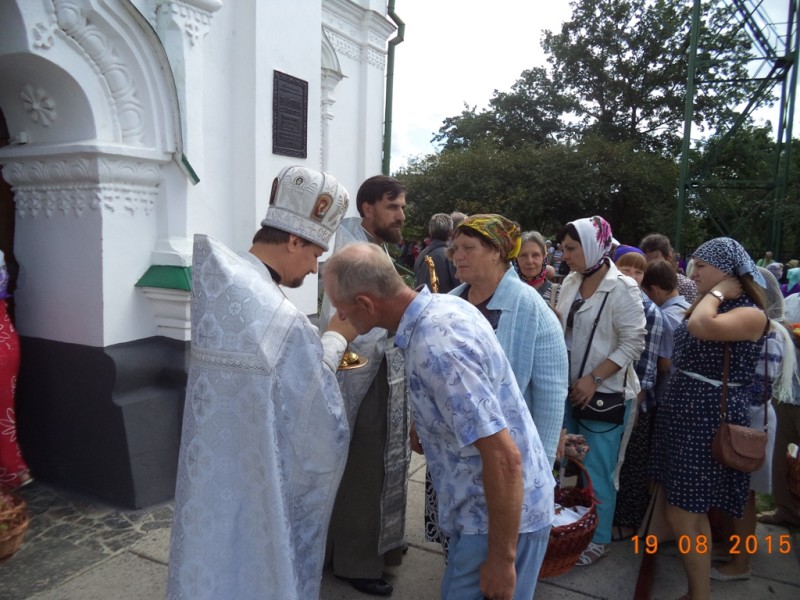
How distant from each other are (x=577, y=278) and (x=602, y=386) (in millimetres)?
603

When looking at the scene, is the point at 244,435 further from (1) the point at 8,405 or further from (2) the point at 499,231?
(1) the point at 8,405

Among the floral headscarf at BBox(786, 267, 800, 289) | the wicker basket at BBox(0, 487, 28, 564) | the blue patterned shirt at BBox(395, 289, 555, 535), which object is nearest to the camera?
the blue patterned shirt at BBox(395, 289, 555, 535)

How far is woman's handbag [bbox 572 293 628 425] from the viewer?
3115mm

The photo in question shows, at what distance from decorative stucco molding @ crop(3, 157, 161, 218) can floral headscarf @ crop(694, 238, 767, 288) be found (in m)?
2.92

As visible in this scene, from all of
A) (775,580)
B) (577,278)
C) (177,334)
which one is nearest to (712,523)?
(775,580)

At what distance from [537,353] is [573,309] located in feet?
3.11

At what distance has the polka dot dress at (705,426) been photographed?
8.79ft

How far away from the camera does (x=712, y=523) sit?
3.48m

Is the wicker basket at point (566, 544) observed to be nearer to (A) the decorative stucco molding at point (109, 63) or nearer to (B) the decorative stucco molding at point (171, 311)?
(B) the decorative stucco molding at point (171, 311)

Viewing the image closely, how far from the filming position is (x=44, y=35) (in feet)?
9.77

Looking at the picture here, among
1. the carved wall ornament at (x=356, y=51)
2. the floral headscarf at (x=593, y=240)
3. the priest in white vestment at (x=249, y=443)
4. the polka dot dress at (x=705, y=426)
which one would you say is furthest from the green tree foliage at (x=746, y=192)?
the priest in white vestment at (x=249, y=443)

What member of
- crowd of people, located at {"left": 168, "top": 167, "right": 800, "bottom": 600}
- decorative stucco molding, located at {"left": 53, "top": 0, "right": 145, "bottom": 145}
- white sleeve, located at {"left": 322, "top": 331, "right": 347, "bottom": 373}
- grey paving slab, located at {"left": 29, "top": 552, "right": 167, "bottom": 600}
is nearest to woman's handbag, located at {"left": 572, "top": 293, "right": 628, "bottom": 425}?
crowd of people, located at {"left": 168, "top": 167, "right": 800, "bottom": 600}
